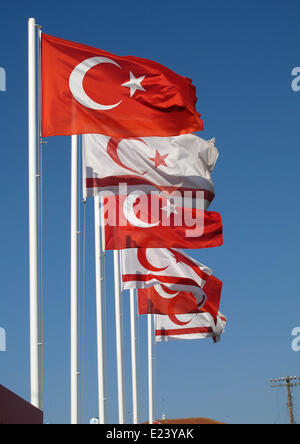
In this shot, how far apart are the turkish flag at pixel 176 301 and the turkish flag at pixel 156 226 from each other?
5.70 meters

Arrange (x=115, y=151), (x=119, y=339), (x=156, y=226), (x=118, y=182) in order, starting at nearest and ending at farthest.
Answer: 1. (x=118, y=182)
2. (x=115, y=151)
3. (x=156, y=226)
4. (x=119, y=339)

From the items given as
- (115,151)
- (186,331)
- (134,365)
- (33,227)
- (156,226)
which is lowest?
(134,365)

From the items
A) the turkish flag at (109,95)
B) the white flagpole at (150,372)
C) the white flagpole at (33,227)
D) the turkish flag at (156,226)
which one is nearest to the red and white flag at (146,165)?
the turkish flag at (156,226)

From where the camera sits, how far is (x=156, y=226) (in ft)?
65.9

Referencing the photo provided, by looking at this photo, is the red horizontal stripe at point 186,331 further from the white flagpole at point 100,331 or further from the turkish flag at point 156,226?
the turkish flag at point 156,226

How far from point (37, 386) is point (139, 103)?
22.7 ft

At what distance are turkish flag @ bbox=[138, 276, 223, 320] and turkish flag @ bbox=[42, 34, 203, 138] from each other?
8.22m

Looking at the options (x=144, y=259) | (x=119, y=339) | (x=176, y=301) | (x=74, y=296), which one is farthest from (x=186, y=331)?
(x=74, y=296)

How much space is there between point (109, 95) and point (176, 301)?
1099 centimetres

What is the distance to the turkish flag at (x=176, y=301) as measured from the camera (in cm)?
2592

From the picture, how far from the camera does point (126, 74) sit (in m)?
18.0

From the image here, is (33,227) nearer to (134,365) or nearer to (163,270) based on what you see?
(163,270)
